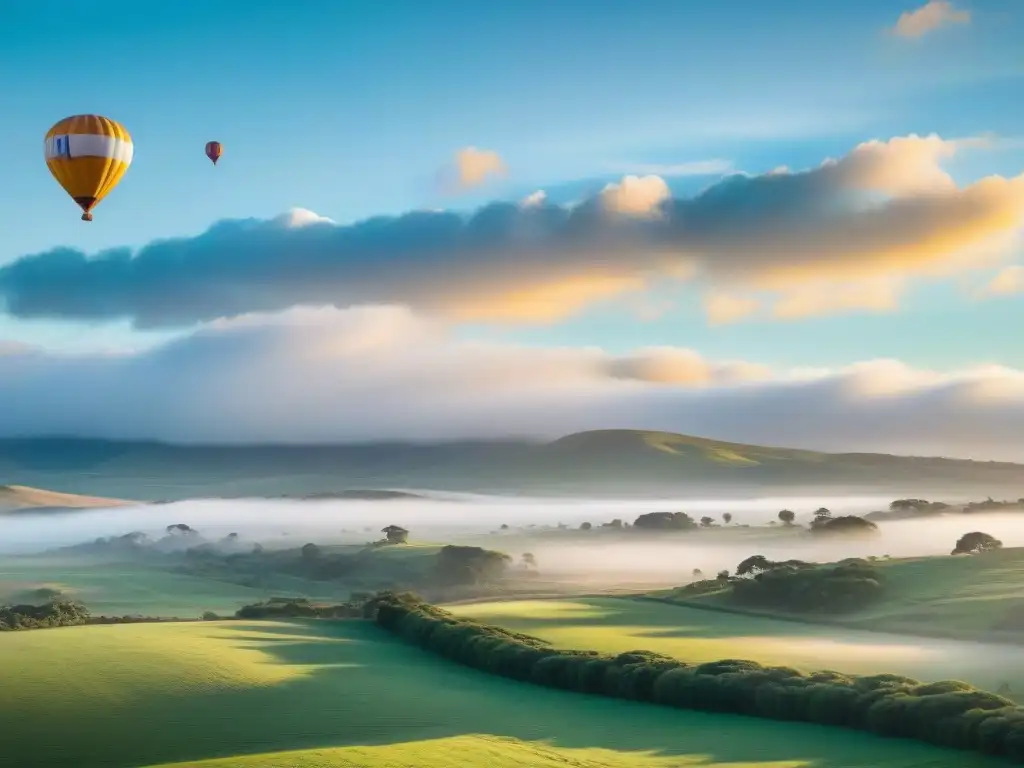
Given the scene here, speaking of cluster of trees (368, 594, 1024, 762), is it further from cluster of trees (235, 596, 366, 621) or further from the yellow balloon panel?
the yellow balloon panel

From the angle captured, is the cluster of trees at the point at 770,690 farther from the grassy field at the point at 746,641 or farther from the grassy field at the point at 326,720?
the grassy field at the point at 746,641

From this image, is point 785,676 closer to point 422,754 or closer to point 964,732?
point 964,732

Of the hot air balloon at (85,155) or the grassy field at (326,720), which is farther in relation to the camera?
the hot air balloon at (85,155)

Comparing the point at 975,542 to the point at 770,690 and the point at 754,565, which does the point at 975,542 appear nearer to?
the point at 754,565

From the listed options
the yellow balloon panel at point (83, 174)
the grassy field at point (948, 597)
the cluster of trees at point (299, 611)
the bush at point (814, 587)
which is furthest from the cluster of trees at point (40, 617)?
the bush at point (814, 587)

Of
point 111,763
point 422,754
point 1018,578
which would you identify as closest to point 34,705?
point 111,763

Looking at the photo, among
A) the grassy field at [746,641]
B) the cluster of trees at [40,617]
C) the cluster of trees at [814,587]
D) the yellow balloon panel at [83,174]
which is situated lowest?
the cluster of trees at [40,617]
